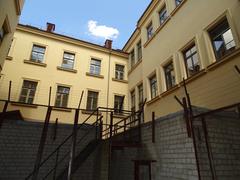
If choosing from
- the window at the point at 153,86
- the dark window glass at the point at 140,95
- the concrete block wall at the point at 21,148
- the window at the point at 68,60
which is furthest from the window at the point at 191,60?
the window at the point at 68,60

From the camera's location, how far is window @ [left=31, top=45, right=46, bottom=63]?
1316 centimetres

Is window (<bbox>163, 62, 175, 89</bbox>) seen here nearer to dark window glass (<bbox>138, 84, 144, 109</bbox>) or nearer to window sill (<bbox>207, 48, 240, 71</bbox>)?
window sill (<bbox>207, 48, 240, 71</bbox>)

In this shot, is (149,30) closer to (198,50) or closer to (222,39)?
(198,50)

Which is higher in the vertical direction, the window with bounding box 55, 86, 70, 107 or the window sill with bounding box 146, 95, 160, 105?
the window with bounding box 55, 86, 70, 107

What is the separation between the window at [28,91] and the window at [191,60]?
9806 millimetres

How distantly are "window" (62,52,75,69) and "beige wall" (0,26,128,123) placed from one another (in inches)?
11.7

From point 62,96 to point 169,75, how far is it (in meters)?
7.74

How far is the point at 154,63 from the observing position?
10727 millimetres

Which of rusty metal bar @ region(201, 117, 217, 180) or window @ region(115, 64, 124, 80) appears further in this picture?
window @ region(115, 64, 124, 80)

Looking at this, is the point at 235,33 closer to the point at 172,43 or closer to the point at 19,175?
the point at 172,43

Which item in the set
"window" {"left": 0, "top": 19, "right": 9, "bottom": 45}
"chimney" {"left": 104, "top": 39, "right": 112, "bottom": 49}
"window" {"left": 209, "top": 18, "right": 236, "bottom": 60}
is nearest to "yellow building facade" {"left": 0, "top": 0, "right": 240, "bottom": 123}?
"window" {"left": 209, "top": 18, "right": 236, "bottom": 60}

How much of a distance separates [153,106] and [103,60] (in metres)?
7.29

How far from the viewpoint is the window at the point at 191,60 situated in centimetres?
768

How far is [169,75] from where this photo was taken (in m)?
9.38
